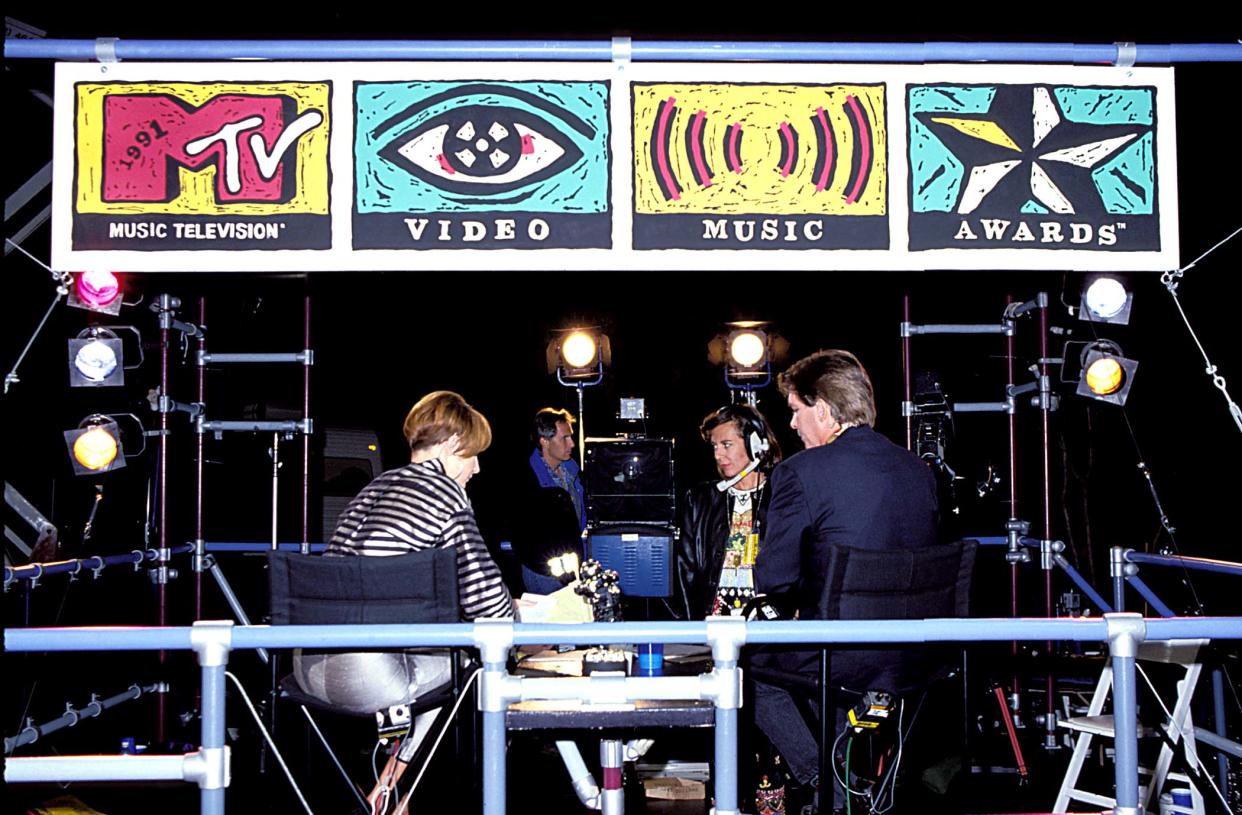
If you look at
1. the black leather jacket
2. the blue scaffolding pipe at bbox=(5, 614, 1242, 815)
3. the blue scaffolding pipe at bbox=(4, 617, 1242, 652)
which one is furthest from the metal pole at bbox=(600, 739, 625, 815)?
the black leather jacket

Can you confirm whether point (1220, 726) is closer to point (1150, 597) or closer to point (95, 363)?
point (1150, 597)

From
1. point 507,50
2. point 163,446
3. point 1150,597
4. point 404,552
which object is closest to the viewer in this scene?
point 507,50

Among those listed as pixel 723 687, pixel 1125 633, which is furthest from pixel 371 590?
pixel 1125 633

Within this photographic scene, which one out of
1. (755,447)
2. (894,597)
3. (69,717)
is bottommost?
(69,717)

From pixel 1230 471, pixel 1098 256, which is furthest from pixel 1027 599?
pixel 1098 256

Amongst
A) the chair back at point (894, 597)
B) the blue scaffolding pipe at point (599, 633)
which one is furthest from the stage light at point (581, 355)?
the blue scaffolding pipe at point (599, 633)

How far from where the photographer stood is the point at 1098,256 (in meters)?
2.54

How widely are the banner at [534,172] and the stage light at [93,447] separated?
194 centimetres

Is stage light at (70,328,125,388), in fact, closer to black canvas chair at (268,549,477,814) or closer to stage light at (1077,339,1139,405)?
black canvas chair at (268,549,477,814)

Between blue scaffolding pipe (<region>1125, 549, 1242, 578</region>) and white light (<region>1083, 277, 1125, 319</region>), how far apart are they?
0.98 meters

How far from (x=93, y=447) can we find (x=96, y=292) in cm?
63

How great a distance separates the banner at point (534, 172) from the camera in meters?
2.46

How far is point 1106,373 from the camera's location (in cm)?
437

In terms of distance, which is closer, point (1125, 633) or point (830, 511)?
point (1125, 633)
